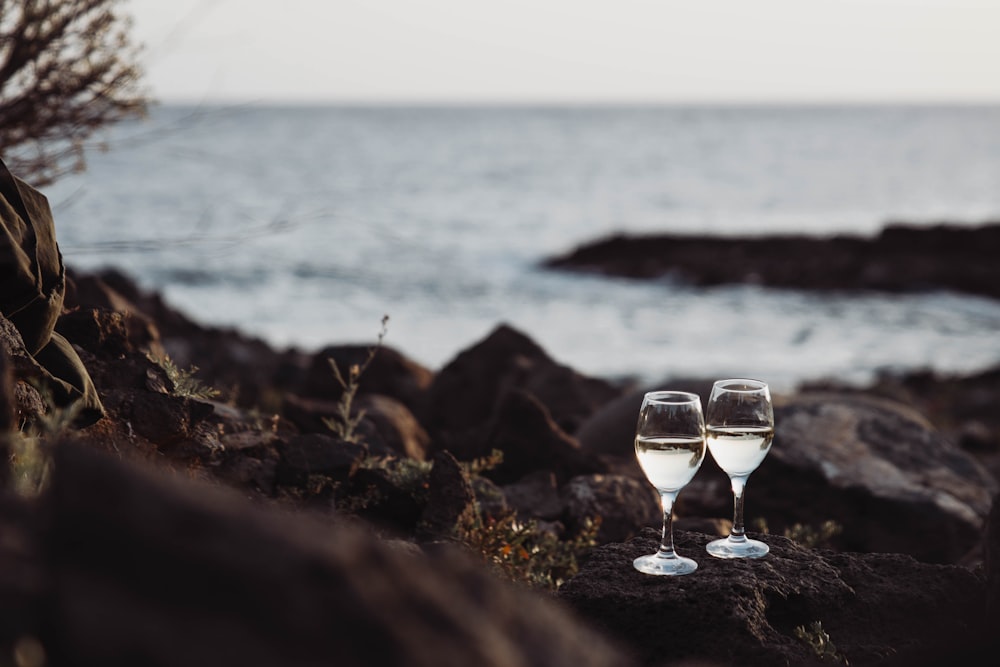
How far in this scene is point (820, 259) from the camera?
1208 inches

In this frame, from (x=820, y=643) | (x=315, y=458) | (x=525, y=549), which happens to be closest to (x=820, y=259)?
(x=525, y=549)

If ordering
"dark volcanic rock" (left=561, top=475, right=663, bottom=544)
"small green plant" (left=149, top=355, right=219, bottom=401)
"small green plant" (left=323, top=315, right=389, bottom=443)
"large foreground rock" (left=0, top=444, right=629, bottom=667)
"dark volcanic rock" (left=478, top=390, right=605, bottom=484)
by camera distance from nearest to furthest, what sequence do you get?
1. "large foreground rock" (left=0, top=444, right=629, bottom=667)
2. "small green plant" (left=149, top=355, right=219, bottom=401)
3. "small green plant" (left=323, top=315, right=389, bottom=443)
4. "dark volcanic rock" (left=561, top=475, right=663, bottom=544)
5. "dark volcanic rock" (left=478, top=390, right=605, bottom=484)

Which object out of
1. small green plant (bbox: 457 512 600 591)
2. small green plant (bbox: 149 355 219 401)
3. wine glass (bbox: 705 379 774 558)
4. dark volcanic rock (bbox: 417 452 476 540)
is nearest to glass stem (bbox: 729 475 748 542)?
wine glass (bbox: 705 379 774 558)

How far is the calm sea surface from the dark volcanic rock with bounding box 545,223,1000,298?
1.45 meters

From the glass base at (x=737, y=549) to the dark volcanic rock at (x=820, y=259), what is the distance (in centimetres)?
2596

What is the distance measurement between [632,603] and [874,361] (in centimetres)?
1672

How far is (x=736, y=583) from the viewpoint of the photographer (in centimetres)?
281

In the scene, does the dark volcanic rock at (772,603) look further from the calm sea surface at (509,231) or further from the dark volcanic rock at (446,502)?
the calm sea surface at (509,231)

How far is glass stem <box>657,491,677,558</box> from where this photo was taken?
2871 millimetres

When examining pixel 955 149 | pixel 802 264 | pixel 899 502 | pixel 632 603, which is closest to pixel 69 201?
pixel 632 603

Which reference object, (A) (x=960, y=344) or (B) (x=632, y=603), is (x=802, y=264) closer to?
(A) (x=960, y=344)

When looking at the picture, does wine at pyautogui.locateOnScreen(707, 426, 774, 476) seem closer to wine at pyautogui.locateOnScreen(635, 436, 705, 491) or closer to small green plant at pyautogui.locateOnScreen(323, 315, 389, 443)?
wine at pyautogui.locateOnScreen(635, 436, 705, 491)

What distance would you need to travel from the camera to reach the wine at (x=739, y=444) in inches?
114

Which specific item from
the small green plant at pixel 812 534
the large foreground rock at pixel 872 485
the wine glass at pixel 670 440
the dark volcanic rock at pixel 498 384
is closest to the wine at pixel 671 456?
the wine glass at pixel 670 440
